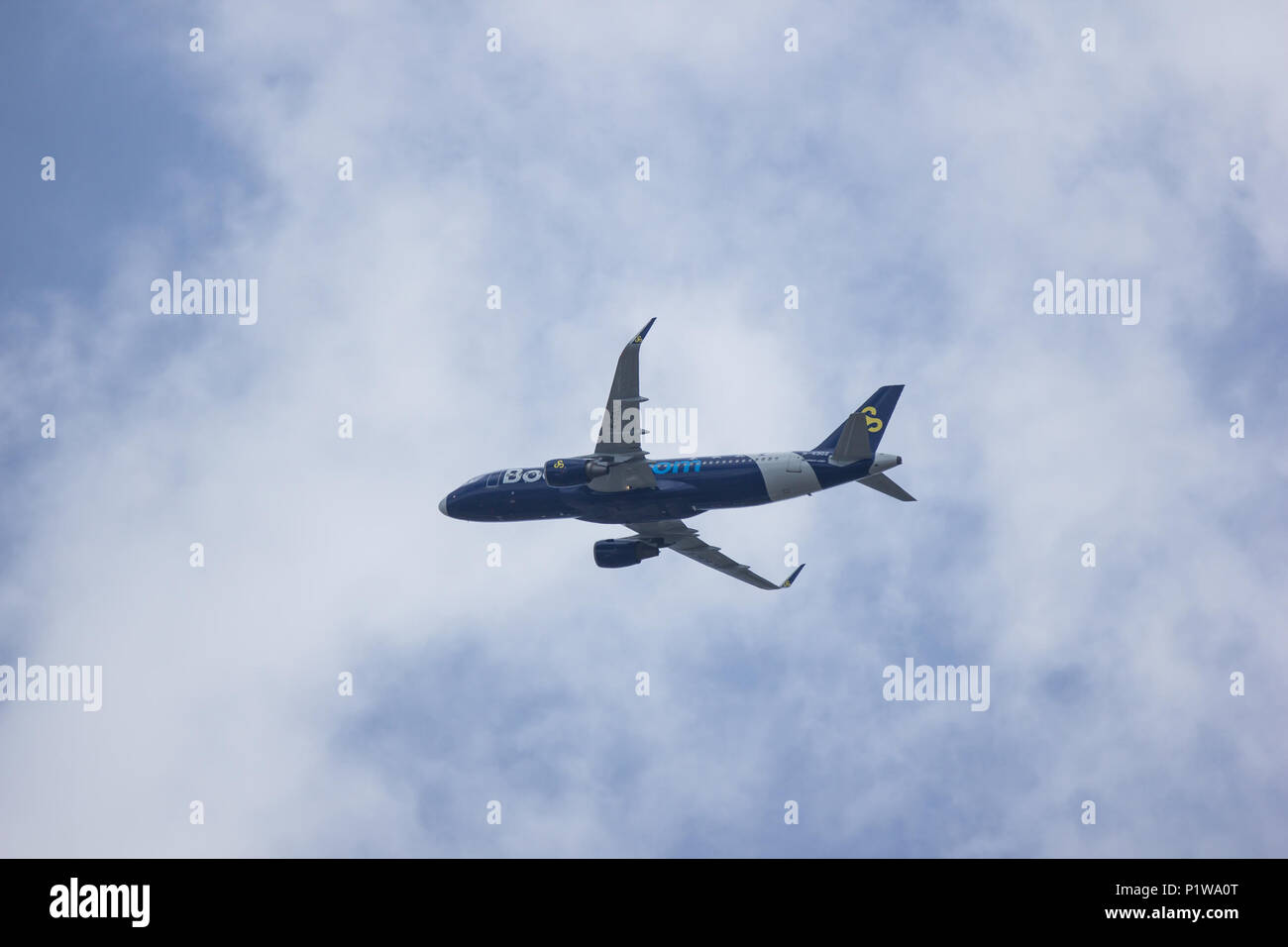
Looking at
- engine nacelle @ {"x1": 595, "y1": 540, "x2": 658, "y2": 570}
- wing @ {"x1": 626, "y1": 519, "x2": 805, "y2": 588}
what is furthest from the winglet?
engine nacelle @ {"x1": 595, "y1": 540, "x2": 658, "y2": 570}

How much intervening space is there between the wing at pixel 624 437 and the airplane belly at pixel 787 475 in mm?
5072

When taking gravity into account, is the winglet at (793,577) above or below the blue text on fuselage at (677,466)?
below

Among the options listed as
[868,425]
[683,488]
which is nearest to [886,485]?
[868,425]

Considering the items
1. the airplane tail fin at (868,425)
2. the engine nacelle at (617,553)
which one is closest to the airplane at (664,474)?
the airplane tail fin at (868,425)

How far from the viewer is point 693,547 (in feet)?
243

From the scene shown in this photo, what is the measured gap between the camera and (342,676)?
3103 inches

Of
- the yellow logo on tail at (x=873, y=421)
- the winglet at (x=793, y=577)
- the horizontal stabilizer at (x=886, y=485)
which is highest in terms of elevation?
the yellow logo on tail at (x=873, y=421)

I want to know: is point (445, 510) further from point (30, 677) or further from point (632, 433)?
point (30, 677)

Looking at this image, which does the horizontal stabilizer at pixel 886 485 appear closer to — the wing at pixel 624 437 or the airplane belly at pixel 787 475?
→ the airplane belly at pixel 787 475

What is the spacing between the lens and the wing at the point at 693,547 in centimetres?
7181

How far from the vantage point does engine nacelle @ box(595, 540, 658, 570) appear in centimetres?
7175

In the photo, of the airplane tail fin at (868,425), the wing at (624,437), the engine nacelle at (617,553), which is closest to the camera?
the wing at (624,437)
